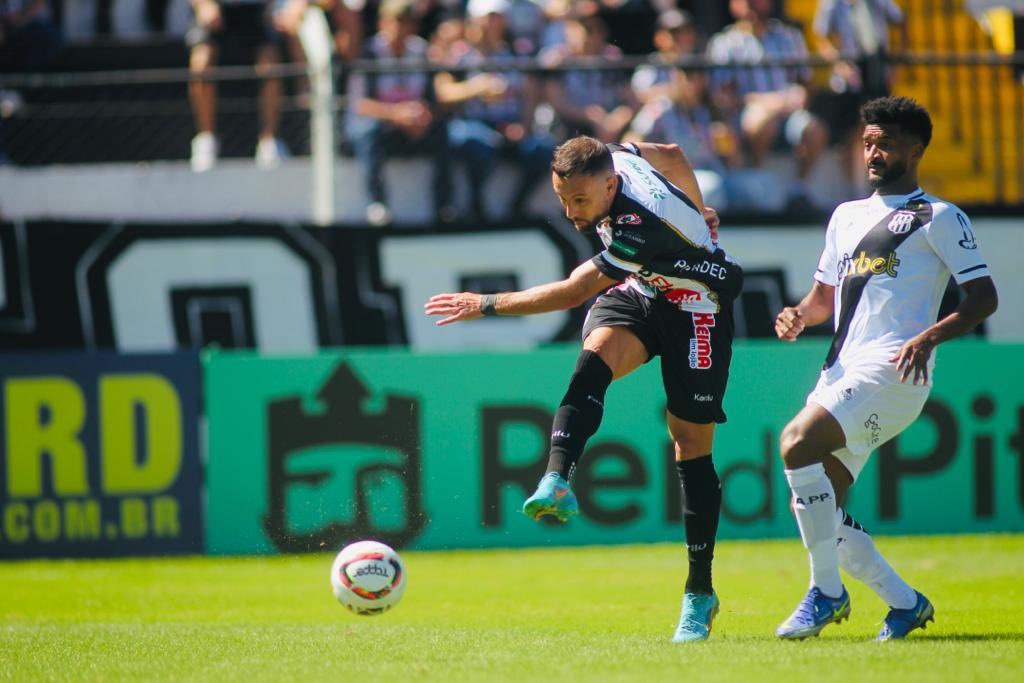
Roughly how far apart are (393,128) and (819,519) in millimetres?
7914

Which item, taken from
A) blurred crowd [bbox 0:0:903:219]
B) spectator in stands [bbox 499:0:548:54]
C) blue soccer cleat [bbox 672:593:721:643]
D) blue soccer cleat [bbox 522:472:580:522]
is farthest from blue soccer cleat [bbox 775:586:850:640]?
spectator in stands [bbox 499:0:548:54]

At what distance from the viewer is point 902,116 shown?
6.80m

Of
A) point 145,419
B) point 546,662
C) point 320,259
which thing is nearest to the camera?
point 546,662

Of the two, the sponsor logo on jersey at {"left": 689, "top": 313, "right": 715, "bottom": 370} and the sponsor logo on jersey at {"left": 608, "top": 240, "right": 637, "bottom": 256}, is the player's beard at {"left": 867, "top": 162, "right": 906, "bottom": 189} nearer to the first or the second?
the sponsor logo on jersey at {"left": 689, "top": 313, "right": 715, "bottom": 370}

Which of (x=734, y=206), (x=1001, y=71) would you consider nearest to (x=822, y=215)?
(x=734, y=206)

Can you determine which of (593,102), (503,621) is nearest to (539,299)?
(503,621)

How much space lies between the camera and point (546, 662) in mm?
6191

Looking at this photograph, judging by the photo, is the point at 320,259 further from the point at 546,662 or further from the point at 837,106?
the point at 546,662

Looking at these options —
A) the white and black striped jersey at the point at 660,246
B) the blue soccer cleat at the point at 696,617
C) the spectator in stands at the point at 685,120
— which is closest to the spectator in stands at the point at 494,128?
the spectator in stands at the point at 685,120

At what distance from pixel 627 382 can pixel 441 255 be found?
250 cm

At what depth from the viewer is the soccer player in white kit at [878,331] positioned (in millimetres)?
6719

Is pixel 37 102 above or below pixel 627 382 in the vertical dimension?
above

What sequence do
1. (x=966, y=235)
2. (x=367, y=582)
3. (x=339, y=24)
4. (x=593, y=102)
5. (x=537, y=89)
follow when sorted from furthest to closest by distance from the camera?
(x=339, y=24), (x=593, y=102), (x=537, y=89), (x=367, y=582), (x=966, y=235)

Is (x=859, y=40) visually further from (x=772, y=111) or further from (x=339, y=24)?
(x=339, y=24)
